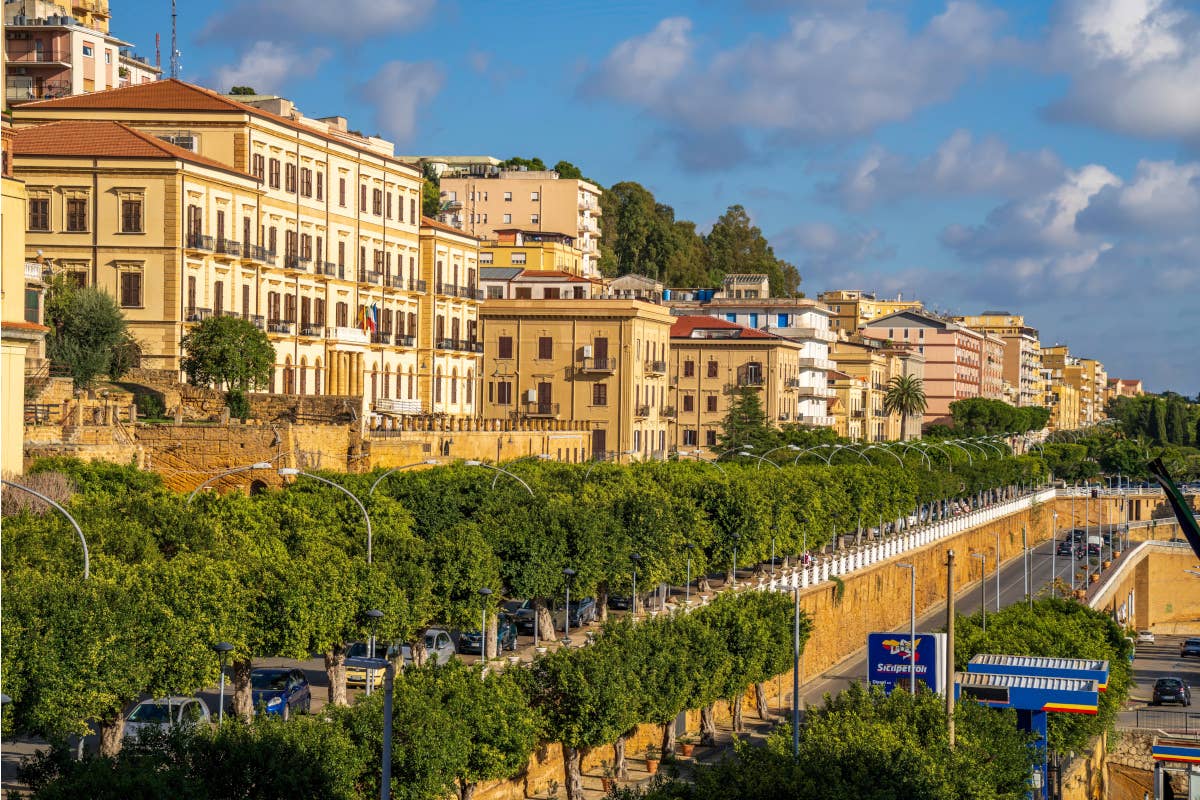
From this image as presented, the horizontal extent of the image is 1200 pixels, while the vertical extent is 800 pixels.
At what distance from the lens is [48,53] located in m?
107

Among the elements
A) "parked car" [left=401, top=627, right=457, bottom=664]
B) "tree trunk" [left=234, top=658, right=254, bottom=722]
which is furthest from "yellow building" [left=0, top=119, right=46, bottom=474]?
"parked car" [left=401, top=627, right=457, bottom=664]

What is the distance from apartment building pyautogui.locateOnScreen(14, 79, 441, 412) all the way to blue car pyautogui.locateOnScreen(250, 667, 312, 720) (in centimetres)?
2819

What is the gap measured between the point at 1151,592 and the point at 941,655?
8089 centimetres

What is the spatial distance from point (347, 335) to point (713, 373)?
5048cm

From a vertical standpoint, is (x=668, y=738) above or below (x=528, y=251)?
below

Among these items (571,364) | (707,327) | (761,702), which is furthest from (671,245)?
(761,702)

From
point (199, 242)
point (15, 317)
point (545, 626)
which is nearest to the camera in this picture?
point (15, 317)

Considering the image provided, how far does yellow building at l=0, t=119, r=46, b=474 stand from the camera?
4819 centimetres

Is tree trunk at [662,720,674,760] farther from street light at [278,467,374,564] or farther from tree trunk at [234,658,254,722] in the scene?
tree trunk at [234,658,254,722]

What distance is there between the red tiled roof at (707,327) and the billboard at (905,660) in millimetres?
82172

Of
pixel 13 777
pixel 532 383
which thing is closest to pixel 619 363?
pixel 532 383

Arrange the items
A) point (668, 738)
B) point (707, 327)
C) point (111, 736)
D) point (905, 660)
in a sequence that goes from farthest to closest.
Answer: point (707, 327), point (668, 738), point (905, 660), point (111, 736)

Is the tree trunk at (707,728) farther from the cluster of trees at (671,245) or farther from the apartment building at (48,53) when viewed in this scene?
the cluster of trees at (671,245)

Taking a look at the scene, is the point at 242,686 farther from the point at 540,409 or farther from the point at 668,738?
the point at 540,409
